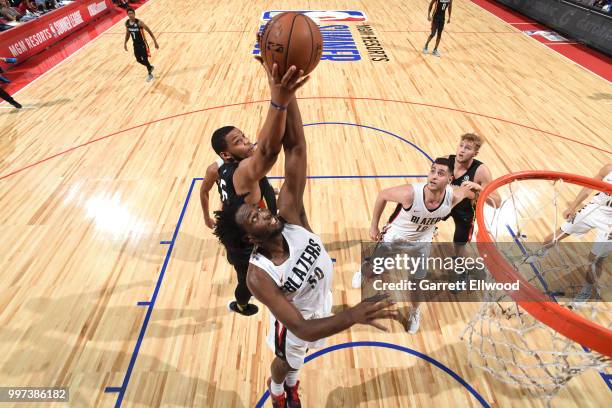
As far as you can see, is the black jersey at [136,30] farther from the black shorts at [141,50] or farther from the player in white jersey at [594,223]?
the player in white jersey at [594,223]

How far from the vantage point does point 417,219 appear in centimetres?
310

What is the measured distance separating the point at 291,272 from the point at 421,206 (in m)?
1.53

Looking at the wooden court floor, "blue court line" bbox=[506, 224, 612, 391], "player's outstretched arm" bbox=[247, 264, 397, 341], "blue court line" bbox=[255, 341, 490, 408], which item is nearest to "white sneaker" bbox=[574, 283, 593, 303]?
"blue court line" bbox=[506, 224, 612, 391]

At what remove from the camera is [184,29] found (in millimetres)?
11617

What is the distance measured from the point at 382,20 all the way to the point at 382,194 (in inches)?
444

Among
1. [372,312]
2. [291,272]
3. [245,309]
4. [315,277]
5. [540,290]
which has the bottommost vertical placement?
[245,309]

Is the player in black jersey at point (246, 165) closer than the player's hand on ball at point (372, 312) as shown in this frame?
No

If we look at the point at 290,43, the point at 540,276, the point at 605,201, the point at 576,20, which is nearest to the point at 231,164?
the point at 290,43

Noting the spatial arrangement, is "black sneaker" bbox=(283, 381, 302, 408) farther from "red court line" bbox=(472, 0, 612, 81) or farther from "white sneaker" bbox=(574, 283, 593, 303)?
"red court line" bbox=(472, 0, 612, 81)

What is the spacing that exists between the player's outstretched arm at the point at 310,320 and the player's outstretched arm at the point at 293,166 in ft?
1.70

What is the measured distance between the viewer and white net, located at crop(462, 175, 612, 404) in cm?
292

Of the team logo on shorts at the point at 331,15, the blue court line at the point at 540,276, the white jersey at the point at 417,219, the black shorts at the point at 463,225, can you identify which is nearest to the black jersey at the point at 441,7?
the team logo on shorts at the point at 331,15

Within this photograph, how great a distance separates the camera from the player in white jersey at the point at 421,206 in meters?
2.95

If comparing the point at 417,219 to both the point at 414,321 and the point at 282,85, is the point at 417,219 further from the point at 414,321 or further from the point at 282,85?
the point at 282,85
